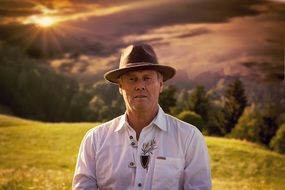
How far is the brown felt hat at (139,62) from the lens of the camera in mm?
2187

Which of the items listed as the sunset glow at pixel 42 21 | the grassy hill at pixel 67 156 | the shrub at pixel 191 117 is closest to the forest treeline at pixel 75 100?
the shrub at pixel 191 117

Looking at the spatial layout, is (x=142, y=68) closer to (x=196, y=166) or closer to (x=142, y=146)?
(x=142, y=146)

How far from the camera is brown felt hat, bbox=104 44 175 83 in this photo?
86.1 inches

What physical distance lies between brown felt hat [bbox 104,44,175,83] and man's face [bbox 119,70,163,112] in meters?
0.03

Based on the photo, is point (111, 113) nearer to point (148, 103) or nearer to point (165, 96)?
point (165, 96)

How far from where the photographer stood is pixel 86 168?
7.42ft

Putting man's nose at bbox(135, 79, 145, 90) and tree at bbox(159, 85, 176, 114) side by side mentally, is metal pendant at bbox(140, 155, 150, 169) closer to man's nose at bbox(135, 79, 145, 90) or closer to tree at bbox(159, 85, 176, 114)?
man's nose at bbox(135, 79, 145, 90)

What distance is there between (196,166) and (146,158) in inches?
8.7

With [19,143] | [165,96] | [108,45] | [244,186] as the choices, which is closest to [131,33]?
[108,45]

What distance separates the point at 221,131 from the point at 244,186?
588mm

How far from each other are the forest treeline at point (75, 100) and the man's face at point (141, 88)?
7.28 ft

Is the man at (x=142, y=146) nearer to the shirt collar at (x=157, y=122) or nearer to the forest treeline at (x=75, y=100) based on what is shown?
the shirt collar at (x=157, y=122)

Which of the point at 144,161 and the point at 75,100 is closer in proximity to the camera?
the point at 144,161

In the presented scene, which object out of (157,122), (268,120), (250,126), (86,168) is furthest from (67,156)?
(157,122)
